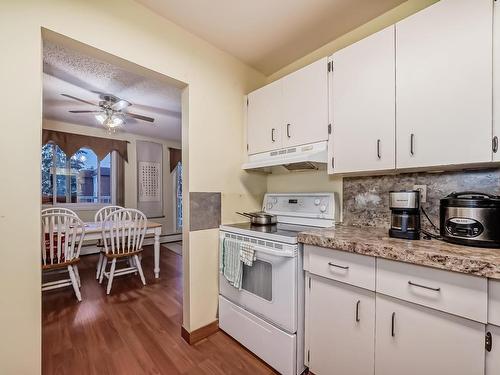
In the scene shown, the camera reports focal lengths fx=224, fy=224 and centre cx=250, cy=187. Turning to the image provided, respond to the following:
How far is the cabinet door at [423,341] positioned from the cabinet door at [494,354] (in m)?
0.02

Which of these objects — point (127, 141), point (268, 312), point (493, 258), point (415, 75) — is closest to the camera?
point (493, 258)

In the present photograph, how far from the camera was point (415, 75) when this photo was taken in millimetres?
1188

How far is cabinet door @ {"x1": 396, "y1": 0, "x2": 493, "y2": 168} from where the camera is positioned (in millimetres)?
1013

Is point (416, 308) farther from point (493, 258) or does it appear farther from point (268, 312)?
point (268, 312)

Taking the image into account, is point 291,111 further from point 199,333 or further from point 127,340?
point 127,340

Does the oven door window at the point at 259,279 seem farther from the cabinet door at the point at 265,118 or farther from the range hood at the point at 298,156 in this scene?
the cabinet door at the point at 265,118

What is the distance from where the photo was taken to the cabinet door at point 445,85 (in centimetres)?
101

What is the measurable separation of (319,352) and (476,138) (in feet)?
4.48

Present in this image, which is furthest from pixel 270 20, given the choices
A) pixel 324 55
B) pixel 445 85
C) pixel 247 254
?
pixel 247 254

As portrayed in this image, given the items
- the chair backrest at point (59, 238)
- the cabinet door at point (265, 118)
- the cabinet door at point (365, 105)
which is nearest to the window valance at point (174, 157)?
the chair backrest at point (59, 238)

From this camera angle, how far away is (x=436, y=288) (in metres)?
0.90

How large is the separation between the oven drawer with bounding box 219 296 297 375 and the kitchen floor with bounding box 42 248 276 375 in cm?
8

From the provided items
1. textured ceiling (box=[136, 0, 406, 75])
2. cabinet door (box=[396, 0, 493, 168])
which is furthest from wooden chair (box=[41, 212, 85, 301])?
cabinet door (box=[396, 0, 493, 168])

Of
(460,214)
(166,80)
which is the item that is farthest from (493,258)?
(166,80)
